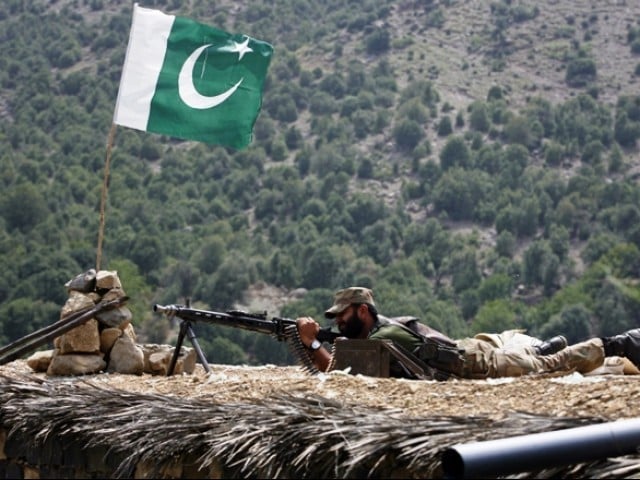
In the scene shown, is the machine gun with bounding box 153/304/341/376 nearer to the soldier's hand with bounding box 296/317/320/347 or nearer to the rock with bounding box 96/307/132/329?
the soldier's hand with bounding box 296/317/320/347

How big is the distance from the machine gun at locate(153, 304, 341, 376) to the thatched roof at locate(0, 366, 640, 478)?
1847 mm

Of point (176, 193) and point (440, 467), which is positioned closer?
point (440, 467)

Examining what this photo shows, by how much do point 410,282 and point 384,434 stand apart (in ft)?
241

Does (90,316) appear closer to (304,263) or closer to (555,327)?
(555,327)

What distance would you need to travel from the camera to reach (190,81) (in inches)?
555

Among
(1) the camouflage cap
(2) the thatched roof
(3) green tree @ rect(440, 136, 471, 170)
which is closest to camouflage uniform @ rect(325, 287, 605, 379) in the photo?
(1) the camouflage cap

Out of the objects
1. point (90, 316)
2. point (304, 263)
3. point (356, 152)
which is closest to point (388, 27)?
point (356, 152)

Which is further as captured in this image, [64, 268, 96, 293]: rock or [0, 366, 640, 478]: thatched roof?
[64, 268, 96, 293]: rock

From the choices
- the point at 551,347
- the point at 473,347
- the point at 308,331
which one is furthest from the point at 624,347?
the point at 308,331

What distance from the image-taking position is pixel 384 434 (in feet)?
24.4

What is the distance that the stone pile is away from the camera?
13570 mm

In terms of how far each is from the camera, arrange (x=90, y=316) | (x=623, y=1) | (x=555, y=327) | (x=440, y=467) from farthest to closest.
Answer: (x=623, y=1), (x=555, y=327), (x=90, y=316), (x=440, y=467)

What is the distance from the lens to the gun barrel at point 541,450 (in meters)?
6.30

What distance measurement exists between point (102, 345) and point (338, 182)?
82.5m
